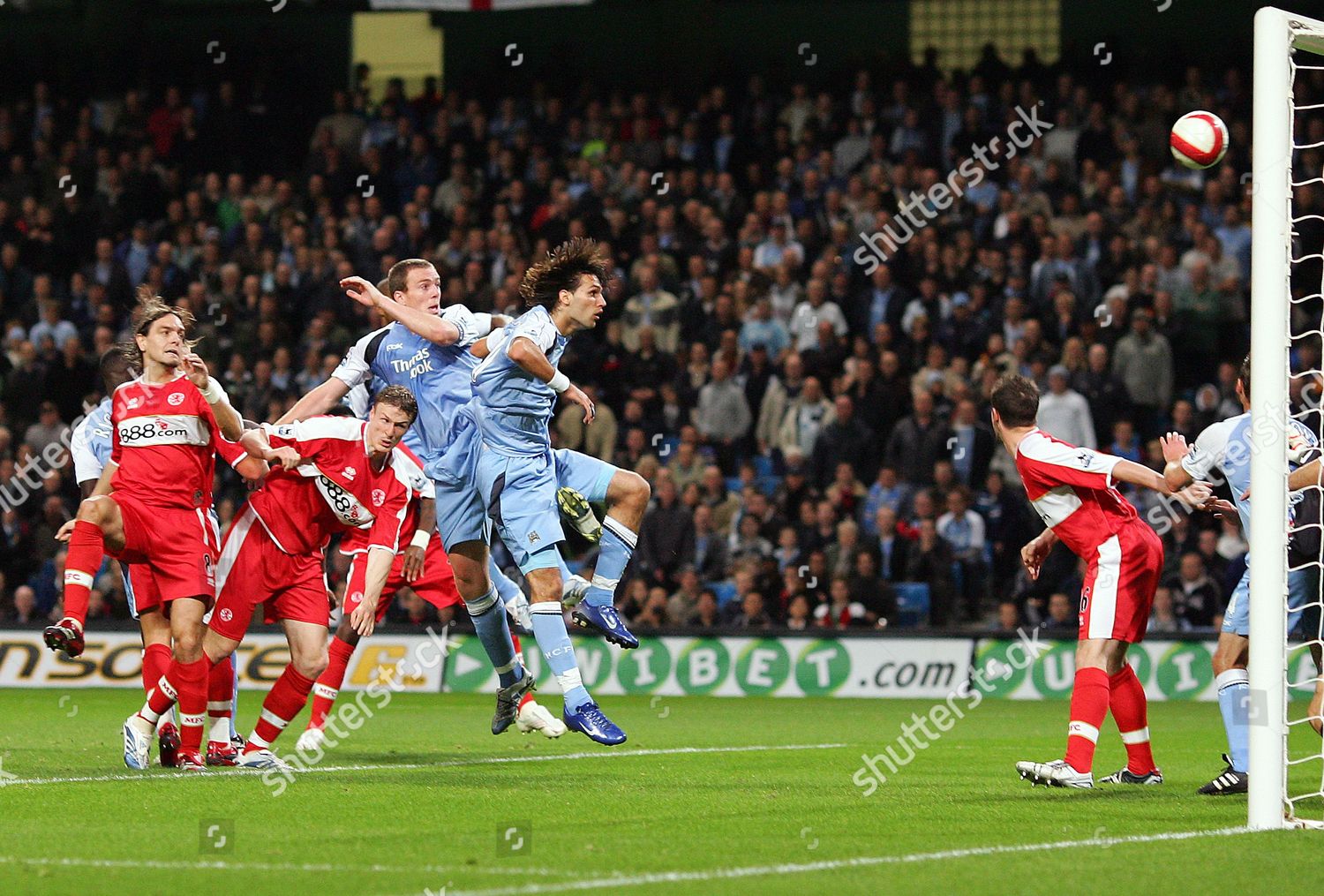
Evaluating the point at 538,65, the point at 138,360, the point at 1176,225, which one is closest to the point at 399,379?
the point at 138,360

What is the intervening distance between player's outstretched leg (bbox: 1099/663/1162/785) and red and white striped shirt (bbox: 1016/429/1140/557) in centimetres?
68

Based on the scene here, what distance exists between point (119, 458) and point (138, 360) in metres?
1.08

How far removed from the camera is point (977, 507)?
17.9 metres

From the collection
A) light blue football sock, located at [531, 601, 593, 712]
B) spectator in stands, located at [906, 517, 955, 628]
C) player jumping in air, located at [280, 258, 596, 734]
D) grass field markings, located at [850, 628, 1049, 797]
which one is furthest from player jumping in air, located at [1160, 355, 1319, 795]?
spectator in stands, located at [906, 517, 955, 628]

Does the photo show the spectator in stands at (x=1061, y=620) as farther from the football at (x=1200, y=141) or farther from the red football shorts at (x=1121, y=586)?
the football at (x=1200, y=141)

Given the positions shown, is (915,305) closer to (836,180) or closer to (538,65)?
(836,180)

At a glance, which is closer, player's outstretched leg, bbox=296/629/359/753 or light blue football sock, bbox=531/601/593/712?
light blue football sock, bbox=531/601/593/712

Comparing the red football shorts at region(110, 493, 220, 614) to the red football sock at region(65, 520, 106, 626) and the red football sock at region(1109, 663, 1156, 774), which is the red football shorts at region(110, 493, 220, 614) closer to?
the red football sock at region(65, 520, 106, 626)

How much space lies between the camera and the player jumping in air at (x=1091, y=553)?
8.48m

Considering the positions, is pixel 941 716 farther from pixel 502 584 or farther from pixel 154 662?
pixel 154 662

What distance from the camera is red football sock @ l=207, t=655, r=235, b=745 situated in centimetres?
995

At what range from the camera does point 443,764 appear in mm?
10023

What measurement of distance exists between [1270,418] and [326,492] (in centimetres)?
502

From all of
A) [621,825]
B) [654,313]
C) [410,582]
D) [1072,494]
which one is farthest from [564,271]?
[654,313]
